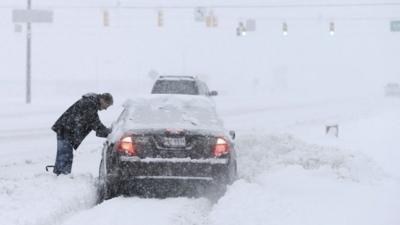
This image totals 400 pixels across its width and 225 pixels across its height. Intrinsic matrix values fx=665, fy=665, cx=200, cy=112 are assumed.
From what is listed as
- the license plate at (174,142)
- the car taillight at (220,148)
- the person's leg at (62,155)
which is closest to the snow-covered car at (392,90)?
the person's leg at (62,155)

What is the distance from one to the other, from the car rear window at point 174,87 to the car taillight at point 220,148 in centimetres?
1075

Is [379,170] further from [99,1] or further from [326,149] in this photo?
[99,1]

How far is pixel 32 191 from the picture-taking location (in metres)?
8.47

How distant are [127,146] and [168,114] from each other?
98 cm

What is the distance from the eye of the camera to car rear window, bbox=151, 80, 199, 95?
19.4 metres

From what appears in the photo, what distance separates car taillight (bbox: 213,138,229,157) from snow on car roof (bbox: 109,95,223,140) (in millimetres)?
164

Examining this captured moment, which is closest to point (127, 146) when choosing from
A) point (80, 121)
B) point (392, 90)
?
point (80, 121)

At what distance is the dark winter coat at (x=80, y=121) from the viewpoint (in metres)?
10.1

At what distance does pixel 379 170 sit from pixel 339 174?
1.17 m

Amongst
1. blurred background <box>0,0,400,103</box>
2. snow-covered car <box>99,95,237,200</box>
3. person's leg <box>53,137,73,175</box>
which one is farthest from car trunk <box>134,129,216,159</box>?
blurred background <box>0,0,400,103</box>

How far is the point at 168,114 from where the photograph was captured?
909cm

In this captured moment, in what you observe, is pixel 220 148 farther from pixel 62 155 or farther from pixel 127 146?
pixel 62 155

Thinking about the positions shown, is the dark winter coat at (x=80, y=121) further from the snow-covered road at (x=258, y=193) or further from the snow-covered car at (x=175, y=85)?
the snow-covered car at (x=175, y=85)

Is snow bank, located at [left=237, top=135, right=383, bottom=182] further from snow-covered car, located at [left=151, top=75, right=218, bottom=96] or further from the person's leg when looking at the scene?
snow-covered car, located at [left=151, top=75, right=218, bottom=96]
